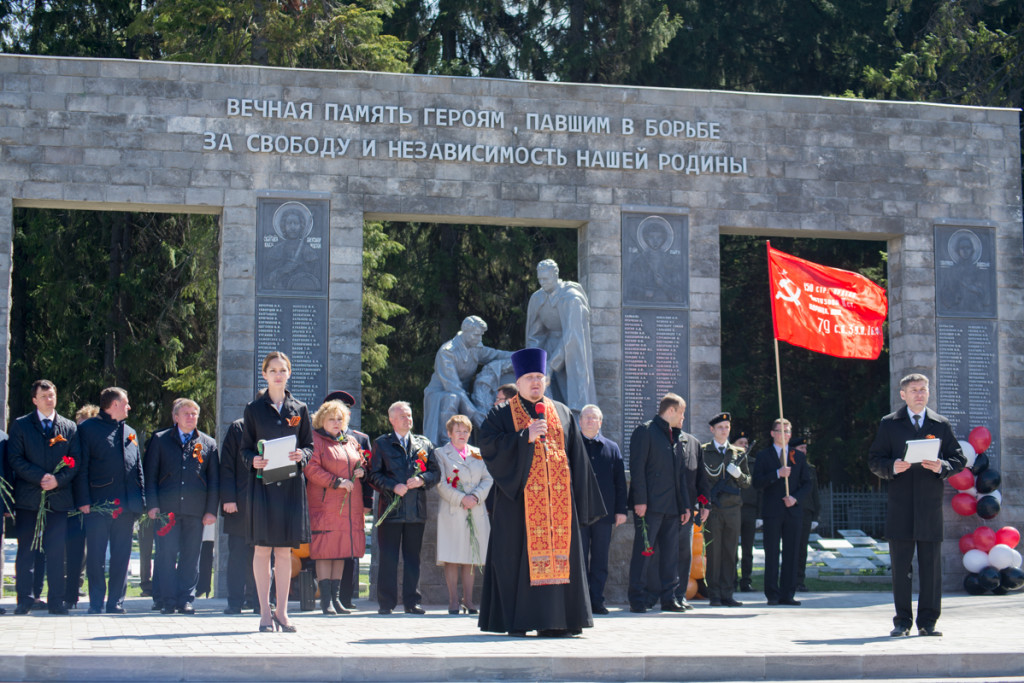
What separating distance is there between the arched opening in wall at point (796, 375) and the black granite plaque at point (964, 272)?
12248mm

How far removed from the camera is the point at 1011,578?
13.7 meters

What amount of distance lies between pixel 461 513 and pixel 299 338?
3.26m

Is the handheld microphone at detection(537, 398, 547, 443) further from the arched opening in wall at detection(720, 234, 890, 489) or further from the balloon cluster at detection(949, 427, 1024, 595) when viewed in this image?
the arched opening in wall at detection(720, 234, 890, 489)

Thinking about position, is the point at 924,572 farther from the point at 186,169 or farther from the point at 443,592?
the point at 186,169

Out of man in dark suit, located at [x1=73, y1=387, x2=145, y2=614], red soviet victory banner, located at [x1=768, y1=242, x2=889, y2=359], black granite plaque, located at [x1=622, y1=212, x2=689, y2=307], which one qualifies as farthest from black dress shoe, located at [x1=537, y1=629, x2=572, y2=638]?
black granite plaque, located at [x1=622, y1=212, x2=689, y2=307]

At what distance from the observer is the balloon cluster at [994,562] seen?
13.6 metres

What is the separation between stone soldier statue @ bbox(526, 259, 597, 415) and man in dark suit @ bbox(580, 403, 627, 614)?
172 centimetres

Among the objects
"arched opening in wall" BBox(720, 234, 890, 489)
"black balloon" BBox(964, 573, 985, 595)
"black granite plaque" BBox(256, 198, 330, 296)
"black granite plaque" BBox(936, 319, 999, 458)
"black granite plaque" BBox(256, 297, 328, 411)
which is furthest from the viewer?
"arched opening in wall" BBox(720, 234, 890, 489)

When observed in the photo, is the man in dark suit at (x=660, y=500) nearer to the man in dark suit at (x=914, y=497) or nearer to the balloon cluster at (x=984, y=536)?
the man in dark suit at (x=914, y=497)

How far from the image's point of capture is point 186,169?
1327cm

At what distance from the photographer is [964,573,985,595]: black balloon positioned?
44.9 ft

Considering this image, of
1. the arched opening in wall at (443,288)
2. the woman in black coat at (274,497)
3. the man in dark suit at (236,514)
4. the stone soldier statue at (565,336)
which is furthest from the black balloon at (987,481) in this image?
the arched opening in wall at (443,288)

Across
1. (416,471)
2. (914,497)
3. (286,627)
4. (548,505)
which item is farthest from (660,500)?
(286,627)

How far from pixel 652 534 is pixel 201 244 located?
1298cm
